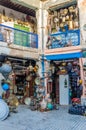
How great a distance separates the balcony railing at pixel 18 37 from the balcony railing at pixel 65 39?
0.98 metres

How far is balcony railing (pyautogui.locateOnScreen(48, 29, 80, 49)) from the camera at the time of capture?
13805 mm

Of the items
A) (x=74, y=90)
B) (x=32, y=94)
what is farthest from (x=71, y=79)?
(x=32, y=94)

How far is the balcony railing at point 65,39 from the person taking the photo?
13805 mm

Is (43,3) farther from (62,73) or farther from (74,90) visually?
(74,90)

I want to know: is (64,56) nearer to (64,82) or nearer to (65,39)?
(65,39)

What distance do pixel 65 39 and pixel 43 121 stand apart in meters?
5.20

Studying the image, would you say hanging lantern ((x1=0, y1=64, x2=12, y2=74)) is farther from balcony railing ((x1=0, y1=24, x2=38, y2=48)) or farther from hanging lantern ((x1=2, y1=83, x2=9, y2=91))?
balcony railing ((x1=0, y1=24, x2=38, y2=48))

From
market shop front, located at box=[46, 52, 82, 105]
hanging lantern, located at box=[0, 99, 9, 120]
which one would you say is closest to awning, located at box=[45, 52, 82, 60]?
market shop front, located at box=[46, 52, 82, 105]

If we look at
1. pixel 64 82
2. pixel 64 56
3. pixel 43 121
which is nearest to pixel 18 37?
pixel 64 56

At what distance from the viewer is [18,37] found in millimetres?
14117

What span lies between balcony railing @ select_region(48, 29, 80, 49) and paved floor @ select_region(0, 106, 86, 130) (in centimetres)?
366

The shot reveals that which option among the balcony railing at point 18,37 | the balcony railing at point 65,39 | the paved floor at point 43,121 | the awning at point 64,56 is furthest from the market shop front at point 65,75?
the paved floor at point 43,121

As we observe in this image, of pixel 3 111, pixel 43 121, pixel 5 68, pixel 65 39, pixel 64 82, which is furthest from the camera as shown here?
pixel 64 82

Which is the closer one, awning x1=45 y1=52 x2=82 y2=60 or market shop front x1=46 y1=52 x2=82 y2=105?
awning x1=45 y1=52 x2=82 y2=60
